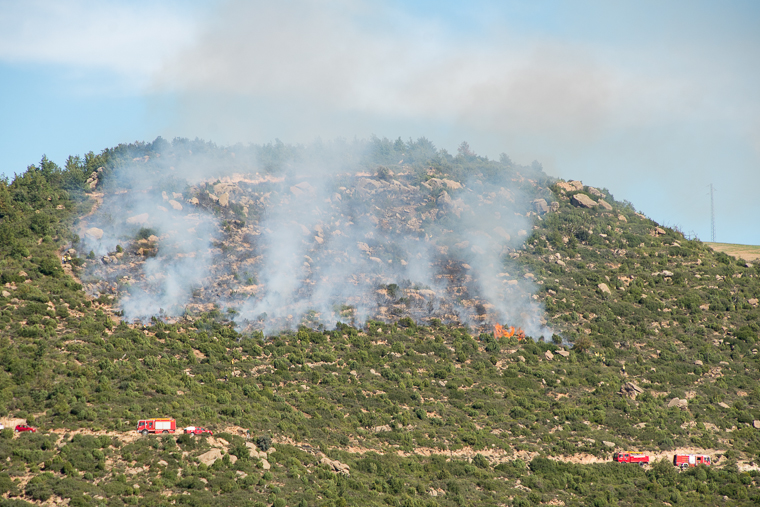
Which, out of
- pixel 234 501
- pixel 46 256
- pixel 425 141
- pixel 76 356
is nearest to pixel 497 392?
pixel 234 501

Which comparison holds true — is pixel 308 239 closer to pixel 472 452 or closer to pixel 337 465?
pixel 472 452

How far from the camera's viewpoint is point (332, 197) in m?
85.3

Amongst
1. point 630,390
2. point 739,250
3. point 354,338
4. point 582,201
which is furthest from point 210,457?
point 739,250

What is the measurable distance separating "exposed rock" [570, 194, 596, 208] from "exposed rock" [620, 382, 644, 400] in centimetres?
4058

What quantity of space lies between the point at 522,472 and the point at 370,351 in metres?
19.0

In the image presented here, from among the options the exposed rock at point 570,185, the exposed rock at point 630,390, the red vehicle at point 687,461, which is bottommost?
the red vehicle at point 687,461

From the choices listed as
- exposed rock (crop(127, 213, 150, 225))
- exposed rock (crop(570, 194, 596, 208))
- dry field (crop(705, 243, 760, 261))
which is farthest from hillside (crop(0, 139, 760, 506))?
dry field (crop(705, 243, 760, 261))

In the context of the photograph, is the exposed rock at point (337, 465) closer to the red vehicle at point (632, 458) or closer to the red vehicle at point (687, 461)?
the red vehicle at point (632, 458)

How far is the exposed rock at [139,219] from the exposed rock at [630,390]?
53.8m

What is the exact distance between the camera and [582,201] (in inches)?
3718

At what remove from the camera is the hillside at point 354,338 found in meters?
41.5

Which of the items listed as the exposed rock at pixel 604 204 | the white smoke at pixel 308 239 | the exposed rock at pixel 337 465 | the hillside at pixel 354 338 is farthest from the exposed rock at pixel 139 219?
the exposed rock at pixel 604 204

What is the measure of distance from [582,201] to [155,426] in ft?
238

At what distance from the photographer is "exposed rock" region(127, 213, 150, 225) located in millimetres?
70562
